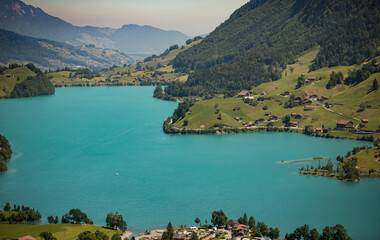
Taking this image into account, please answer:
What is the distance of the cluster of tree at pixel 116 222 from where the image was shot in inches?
2472

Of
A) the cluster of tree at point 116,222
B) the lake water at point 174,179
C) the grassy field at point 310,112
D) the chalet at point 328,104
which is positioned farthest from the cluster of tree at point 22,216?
the chalet at point 328,104

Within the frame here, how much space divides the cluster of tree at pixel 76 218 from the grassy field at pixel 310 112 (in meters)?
62.6

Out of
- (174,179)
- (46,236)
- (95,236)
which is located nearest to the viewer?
(46,236)

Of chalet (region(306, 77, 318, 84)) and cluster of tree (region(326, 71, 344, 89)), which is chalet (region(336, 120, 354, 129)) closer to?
cluster of tree (region(326, 71, 344, 89))

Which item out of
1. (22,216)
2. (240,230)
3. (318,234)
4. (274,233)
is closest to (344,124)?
(318,234)

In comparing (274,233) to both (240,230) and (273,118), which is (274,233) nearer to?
(240,230)

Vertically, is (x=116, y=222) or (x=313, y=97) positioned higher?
(x=313, y=97)

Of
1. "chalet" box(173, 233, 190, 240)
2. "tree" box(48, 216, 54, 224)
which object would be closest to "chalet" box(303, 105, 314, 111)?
"chalet" box(173, 233, 190, 240)

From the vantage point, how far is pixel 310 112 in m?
126

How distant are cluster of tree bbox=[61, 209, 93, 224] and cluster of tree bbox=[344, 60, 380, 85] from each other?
320ft

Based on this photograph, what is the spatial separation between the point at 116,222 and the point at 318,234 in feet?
83.1

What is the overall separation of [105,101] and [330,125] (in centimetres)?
9600

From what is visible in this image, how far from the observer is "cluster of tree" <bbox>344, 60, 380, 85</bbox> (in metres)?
136

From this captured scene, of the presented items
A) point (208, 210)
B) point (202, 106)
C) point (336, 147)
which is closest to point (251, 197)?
point (208, 210)
